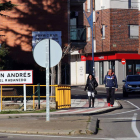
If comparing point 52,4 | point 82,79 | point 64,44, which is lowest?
point 82,79

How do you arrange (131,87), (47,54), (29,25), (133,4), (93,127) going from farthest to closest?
(133,4) → (131,87) → (29,25) → (47,54) → (93,127)

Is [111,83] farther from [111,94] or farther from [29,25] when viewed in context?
[29,25]

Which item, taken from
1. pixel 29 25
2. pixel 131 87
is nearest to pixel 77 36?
pixel 29 25

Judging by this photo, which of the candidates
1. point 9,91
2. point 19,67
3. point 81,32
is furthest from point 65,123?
point 81,32

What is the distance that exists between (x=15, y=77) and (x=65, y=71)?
1275cm

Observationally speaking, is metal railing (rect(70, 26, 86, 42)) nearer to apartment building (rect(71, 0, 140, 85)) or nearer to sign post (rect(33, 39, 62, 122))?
apartment building (rect(71, 0, 140, 85))

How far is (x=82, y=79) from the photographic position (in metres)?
64.4

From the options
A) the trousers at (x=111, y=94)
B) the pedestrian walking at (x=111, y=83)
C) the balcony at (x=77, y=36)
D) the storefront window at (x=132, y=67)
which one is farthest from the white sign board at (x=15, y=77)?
the storefront window at (x=132, y=67)

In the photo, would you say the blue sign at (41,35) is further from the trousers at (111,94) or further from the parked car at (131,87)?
the trousers at (111,94)

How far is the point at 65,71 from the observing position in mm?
33406

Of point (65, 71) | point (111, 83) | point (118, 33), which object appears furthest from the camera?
point (118, 33)

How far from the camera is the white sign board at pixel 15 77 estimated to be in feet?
68.2

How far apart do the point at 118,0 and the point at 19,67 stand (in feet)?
81.4

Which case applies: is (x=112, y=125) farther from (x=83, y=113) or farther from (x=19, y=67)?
(x=19, y=67)
